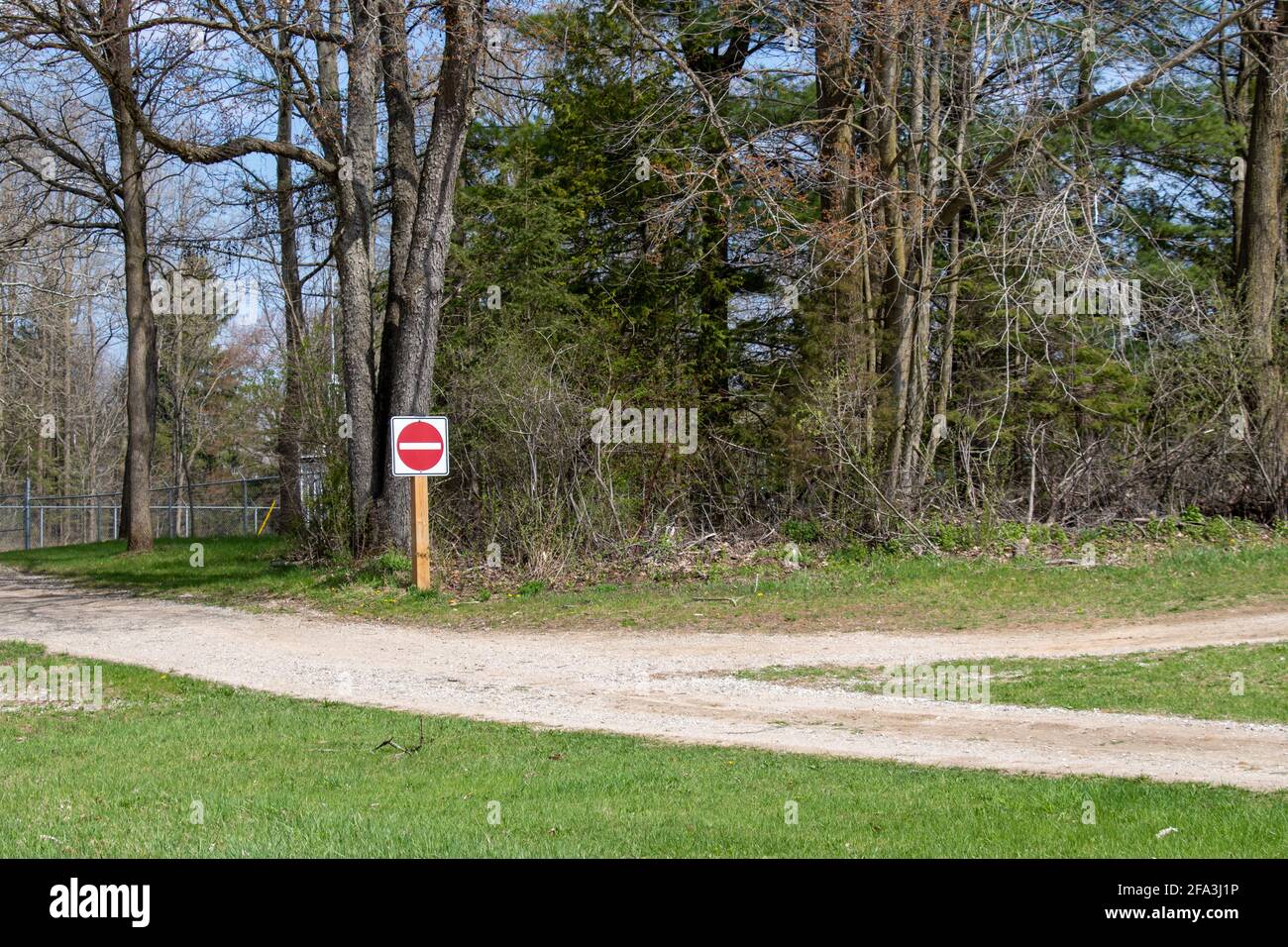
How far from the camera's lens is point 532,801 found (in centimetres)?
691

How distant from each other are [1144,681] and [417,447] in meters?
10.2

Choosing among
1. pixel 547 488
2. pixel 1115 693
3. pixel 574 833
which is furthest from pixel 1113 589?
pixel 574 833

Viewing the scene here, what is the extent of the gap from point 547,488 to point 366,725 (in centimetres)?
937

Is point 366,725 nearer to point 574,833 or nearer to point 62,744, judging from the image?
point 62,744

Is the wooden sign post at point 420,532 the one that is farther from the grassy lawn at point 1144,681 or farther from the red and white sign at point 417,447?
the grassy lawn at point 1144,681

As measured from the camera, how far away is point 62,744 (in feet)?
29.0

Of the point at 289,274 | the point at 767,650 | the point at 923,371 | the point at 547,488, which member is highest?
the point at 289,274

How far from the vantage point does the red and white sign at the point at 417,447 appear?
651 inches

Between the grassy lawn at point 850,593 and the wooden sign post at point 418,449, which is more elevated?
the wooden sign post at point 418,449
